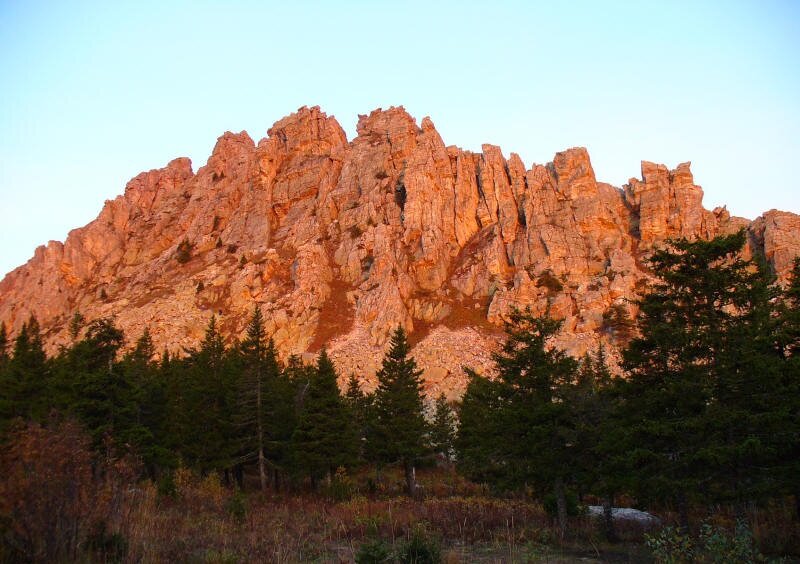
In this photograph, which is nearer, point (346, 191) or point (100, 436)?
point (100, 436)

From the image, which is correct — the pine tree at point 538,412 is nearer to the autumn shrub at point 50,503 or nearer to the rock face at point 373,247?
the autumn shrub at point 50,503

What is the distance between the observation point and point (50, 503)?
24.5 ft

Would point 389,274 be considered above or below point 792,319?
above

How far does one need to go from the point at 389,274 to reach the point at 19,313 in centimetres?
7641

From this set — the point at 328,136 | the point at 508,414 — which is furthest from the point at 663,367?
the point at 328,136

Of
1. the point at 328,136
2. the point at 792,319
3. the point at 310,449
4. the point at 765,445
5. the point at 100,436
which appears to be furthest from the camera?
the point at 328,136

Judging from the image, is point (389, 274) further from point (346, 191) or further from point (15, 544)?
point (15, 544)

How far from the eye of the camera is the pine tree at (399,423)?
34281mm

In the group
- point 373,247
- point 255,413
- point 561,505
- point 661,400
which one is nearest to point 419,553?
point 661,400

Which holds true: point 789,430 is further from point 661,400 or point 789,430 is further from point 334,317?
point 334,317

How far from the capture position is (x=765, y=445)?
13570mm

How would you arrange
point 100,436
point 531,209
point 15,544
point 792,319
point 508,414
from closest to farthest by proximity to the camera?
point 15,544 < point 792,319 < point 508,414 < point 100,436 < point 531,209

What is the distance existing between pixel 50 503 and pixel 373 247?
8777 centimetres

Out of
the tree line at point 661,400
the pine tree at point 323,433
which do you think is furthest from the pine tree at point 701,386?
the pine tree at point 323,433
